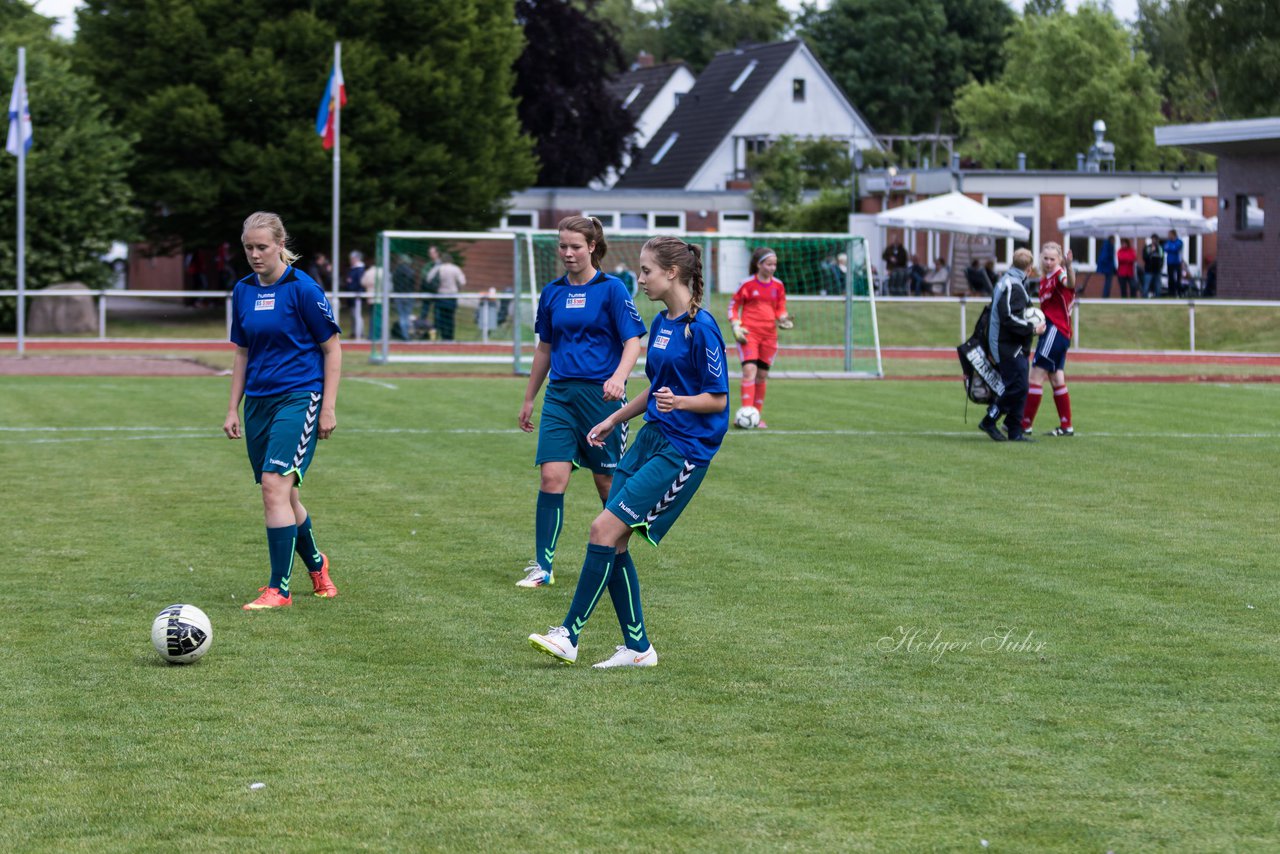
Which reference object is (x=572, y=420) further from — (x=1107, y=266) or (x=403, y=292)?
(x=1107, y=266)

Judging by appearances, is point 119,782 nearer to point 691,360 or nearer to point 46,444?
point 691,360

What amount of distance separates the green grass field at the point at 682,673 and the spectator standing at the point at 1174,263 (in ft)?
97.8

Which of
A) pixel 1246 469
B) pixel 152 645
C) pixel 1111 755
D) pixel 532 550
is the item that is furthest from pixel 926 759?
pixel 1246 469

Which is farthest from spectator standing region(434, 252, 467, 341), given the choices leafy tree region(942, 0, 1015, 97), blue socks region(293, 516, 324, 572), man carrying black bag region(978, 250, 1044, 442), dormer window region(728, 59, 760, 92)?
leafy tree region(942, 0, 1015, 97)

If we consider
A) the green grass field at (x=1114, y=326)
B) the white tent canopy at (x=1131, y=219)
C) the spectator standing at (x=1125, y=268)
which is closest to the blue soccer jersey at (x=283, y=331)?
the green grass field at (x=1114, y=326)

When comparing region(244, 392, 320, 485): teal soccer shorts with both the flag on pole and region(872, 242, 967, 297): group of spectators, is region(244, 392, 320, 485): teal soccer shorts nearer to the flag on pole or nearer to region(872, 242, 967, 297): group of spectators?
the flag on pole

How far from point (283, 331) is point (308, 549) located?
3.74 ft

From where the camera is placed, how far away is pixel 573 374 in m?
9.27

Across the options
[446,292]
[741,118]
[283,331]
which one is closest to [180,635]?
[283,331]

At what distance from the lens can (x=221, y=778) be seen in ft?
18.5

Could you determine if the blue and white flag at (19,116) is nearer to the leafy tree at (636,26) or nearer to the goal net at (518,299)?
the goal net at (518,299)

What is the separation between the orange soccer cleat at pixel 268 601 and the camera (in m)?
8.59

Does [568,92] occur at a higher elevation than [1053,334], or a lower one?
higher

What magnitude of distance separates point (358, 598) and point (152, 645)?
1468mm
